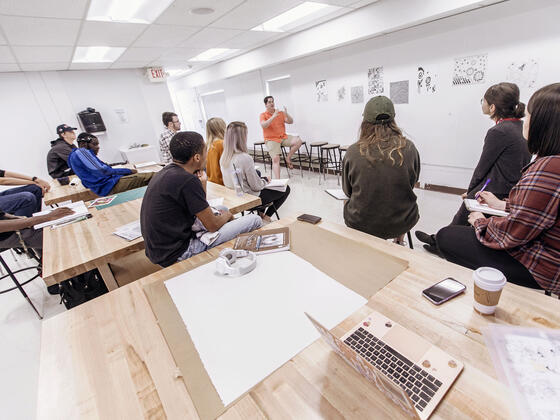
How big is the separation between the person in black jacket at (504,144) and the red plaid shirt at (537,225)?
1.02m

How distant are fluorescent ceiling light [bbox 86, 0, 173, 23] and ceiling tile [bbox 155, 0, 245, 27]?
3.3 inches

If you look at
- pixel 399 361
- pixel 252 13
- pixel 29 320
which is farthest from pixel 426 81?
pixel 29 320

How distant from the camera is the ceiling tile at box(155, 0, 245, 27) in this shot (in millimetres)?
2996

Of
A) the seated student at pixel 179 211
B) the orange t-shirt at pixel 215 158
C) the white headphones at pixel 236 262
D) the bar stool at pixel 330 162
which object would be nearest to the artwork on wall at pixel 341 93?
the bar stool at pixel 330 162

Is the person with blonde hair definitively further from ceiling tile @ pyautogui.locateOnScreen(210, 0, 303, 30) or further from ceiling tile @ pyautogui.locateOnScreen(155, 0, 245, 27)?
ceiling tile @ pyautogui.locateOnScreen(210, 0, 303, 30)

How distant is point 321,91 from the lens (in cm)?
518

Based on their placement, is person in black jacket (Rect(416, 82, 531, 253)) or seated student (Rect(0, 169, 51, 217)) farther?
seated student (Rect(0, 169, 51, 217))

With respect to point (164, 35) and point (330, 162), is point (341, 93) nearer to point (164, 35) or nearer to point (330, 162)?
point (330, 162)

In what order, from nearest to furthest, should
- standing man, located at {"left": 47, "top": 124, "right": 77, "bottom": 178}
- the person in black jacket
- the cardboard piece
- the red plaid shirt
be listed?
the cardboard piece < the red plaid shirt < the person in black jacket < standing man, located at {"left": 47, "top": 124, "right": 77, "bottom": 178}

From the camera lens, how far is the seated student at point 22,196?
8.29 ft

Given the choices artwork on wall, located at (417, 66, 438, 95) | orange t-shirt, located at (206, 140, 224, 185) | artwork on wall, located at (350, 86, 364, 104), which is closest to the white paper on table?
orange t-shirt, located at (206, 140, 224, 185)

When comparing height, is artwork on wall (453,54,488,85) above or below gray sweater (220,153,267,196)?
above

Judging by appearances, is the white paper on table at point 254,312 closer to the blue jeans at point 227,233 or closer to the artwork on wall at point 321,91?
the blue jeans at point 227,233

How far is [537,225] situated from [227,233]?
57.2 inches
